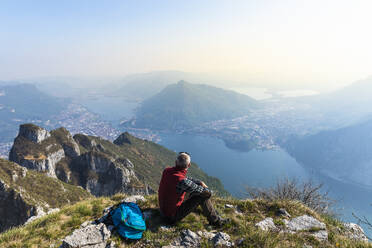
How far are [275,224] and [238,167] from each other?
582ft

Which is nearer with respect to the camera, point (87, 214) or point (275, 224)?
point (275, 224)

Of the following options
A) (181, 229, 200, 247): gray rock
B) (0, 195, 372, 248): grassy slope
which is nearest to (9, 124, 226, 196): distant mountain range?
(0, 195, 372, 248): grassy slope

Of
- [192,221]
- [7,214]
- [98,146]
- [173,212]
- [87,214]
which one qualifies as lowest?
[98,146]

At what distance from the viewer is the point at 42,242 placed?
219 inches

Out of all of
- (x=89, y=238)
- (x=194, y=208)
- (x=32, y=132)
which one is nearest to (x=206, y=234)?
(x=194, y=208)

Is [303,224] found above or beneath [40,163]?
above

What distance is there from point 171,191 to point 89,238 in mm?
2570

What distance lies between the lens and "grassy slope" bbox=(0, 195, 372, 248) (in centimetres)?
525

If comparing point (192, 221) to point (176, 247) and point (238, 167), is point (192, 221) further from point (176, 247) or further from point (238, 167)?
point (238, 167)

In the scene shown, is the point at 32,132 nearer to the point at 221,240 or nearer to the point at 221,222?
the point at 221,222

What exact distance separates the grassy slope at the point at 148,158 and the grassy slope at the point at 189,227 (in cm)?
9558

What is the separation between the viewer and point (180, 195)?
604 centimetres

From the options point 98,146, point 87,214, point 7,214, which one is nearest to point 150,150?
point 98,146

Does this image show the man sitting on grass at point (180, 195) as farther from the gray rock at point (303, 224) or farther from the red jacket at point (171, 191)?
the gray rock at point (303, 224)
